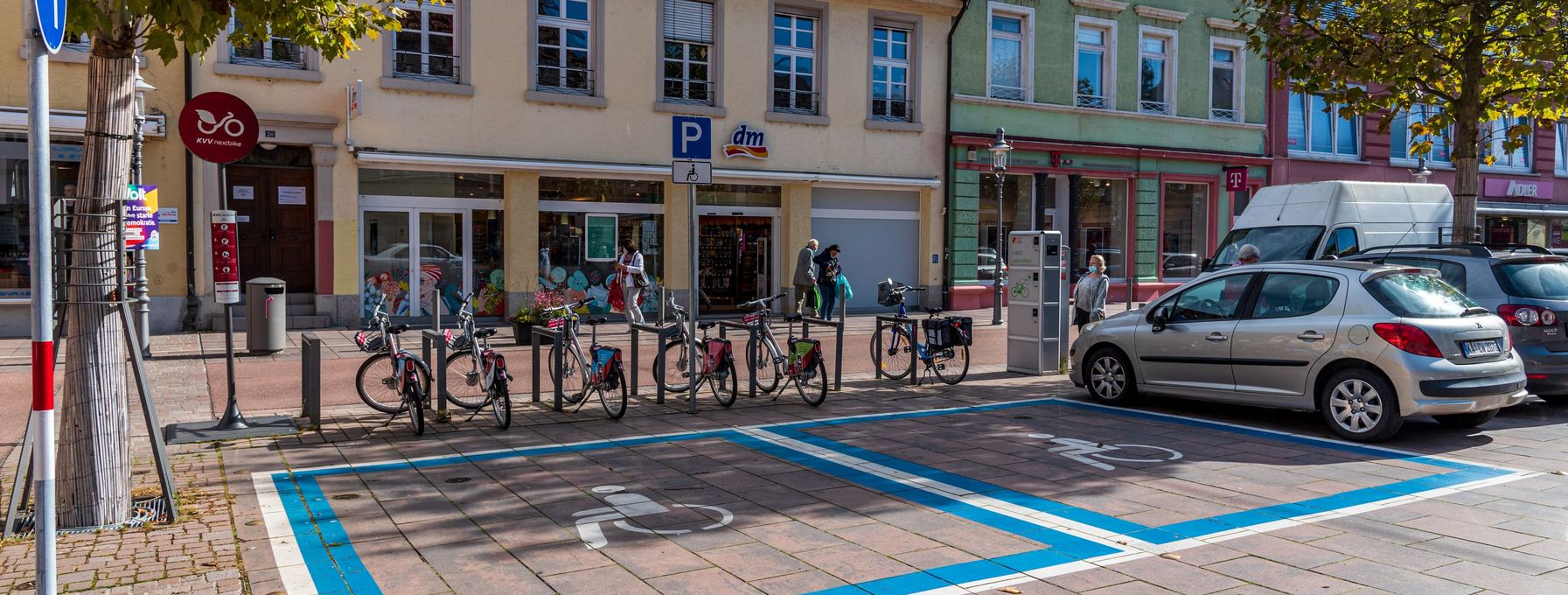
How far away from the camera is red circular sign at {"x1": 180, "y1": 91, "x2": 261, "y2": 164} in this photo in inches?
306

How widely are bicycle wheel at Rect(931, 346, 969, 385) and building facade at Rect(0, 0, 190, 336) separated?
11025 millimetres

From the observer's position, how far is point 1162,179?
2616 cm

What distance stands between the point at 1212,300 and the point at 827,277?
10.5 metres

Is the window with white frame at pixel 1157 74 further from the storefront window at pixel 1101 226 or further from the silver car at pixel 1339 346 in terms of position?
the silver car at pixel 1339 346

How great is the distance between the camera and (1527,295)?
9.72 m

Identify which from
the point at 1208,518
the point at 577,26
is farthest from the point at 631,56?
the point at 1208,518

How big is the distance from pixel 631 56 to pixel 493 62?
2445mm

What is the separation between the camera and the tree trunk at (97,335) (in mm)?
5570

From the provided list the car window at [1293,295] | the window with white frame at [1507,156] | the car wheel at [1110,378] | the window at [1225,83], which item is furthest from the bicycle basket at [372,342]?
the window with white frame at [1507,156]

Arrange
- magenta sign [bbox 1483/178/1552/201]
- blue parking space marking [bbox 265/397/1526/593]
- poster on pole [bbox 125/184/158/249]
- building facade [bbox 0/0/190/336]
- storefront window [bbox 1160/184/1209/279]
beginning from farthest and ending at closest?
magenta sign [bbox 1483/178/1552/201], storefront window [bbox 1160/184/1209/279], building facade [bbox 0/0/190/336], poster on pole [bbox 125/184/158/249], blue parking space marking [bbox 265/397/1526/593]

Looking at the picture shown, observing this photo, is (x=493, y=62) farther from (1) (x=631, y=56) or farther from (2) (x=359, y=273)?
(2) (x=359, y=273)

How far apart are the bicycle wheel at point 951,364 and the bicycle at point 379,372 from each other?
5.50m

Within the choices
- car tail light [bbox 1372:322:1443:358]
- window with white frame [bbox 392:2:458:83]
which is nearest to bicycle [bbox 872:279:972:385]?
car tail light [bbox 1372:322:1443:358]

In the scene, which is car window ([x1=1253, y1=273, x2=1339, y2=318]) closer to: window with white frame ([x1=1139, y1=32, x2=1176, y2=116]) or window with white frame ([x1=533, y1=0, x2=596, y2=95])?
window with white frame ([x1=533, y1=0, x2=596, y2=95])
